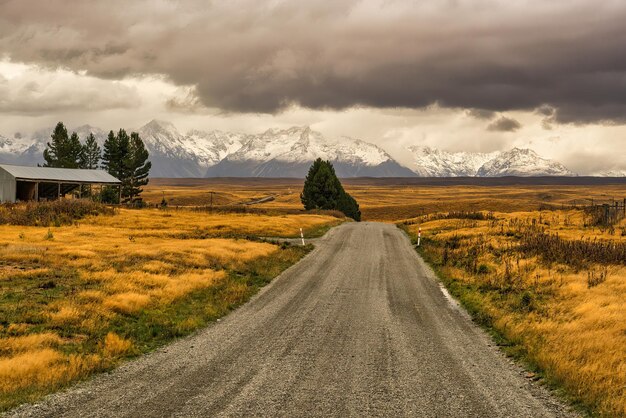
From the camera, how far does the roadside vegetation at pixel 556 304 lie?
1091cm

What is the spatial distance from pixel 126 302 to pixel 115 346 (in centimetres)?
489

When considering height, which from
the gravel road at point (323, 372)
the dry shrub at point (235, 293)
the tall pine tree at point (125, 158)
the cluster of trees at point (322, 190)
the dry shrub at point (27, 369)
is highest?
the tall pine tree at point (125, 158)

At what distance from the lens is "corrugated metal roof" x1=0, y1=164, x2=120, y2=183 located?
73.8 m

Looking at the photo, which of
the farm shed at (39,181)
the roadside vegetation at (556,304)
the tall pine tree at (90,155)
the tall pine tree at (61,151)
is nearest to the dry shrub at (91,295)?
the roadside vegetation at (556,304)

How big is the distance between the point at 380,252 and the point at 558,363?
960 inches

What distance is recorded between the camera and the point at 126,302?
1727cm

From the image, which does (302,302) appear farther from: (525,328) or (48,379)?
(48,379)

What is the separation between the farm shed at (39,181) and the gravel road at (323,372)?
6790cm

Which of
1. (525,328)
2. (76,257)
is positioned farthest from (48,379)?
(76,257)

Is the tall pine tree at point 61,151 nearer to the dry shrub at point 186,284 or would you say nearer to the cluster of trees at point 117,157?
the cluster of trees at point 117,157

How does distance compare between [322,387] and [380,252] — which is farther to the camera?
[380,252]

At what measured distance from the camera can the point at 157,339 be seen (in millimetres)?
14000

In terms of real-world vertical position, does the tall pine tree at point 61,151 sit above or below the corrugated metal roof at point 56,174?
above

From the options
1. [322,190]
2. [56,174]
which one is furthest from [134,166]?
[322,190]
